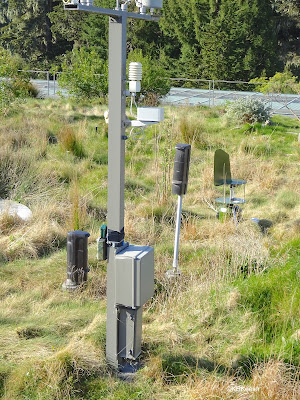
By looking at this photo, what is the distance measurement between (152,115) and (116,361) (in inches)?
69.4

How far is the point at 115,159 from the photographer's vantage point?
417 centimetres

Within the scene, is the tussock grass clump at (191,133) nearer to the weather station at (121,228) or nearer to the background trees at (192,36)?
the weather station at (121,228)

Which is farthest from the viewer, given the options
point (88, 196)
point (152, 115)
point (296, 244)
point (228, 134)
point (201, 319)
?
point (228, 134)

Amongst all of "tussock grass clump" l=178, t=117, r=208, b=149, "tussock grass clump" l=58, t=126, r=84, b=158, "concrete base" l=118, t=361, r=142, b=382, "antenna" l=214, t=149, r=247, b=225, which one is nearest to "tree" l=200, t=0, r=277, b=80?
"tussock grass clump" l=178, t=117, r=208, b=149

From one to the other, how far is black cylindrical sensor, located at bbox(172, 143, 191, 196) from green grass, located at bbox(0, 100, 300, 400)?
0.80 m

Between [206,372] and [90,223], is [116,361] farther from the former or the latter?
[90,223]

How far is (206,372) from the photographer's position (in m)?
4.46

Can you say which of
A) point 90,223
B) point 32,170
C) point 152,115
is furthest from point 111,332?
point 32,170

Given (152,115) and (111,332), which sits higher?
(152,115)

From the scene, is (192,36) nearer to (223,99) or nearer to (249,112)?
(223,99)


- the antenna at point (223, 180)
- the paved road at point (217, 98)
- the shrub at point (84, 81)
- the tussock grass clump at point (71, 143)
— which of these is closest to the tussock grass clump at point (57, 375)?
the antenna at point (223, 180)

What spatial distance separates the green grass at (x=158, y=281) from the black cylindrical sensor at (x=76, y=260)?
14cm

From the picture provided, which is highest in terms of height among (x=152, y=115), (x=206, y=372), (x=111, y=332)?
(x=152, y=115)

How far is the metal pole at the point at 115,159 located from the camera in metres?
4.05
